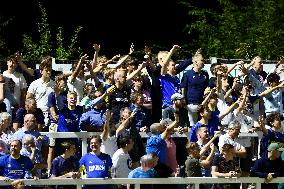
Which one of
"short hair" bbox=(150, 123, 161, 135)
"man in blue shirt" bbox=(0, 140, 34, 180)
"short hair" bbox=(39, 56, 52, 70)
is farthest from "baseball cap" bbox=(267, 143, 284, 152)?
"short hair" bbox=(39, 56, 52, 70)

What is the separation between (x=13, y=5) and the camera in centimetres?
3095

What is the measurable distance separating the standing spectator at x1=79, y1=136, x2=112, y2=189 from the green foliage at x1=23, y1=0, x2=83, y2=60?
9.51 metres

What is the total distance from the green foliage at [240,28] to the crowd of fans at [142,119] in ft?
20.8

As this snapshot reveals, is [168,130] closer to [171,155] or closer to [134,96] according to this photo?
[171,155]

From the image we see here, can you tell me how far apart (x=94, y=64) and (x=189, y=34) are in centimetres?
1134

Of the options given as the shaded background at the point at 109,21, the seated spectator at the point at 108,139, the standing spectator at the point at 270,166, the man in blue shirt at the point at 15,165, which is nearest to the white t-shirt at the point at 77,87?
the seated spectator at the point at 108,139

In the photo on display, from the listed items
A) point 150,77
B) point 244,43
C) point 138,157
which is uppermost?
point 244,43

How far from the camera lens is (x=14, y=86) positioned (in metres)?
20.4

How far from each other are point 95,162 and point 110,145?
114 centimetres

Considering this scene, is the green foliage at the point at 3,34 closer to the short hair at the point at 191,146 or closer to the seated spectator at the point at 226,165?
the short hair at the point at 191,146

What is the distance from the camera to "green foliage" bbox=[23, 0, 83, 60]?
27.3m

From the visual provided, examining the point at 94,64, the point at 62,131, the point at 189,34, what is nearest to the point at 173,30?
the point at 189,34

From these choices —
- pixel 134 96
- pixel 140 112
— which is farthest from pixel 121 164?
pixel 134 96

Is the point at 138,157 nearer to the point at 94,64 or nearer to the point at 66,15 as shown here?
the point at 94,64
